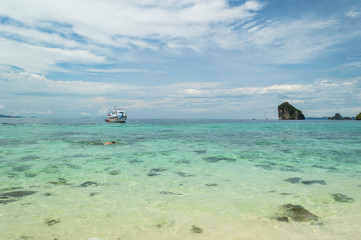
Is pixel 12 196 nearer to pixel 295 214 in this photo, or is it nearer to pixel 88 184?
pixel 88 184

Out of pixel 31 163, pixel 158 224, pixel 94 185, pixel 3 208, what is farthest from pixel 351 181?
pixel 31 163

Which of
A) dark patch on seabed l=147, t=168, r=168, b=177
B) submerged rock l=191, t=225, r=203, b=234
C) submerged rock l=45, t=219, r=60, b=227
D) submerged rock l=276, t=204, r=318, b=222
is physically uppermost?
submerged rock l=276, t=204, r=318, b=222

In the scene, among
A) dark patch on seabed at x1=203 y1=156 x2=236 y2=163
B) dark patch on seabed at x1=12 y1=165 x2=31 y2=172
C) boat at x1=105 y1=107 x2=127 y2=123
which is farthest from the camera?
boat at x1=105 y1=107 x2=127 y2=123

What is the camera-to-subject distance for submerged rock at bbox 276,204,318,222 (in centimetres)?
511

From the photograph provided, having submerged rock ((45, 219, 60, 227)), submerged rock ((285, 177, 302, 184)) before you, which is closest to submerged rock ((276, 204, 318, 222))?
submerged rock ((285, 177, 302, 184))

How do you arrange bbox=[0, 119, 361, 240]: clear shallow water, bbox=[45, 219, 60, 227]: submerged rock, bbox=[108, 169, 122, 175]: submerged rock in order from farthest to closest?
bbox=[108, 169, 122, 175]: submerged rock, bbox=[45, 219, 60, 227]: submerged rock, bbox=[0, 119, 361, 240]: clear shallow water

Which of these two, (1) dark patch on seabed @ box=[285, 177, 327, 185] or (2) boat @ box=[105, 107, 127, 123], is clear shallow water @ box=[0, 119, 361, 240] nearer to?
(1) dark patch on seabed @ box=[285, 177, 327, 185]

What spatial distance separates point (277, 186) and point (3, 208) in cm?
864

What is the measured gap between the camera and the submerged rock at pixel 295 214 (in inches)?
201

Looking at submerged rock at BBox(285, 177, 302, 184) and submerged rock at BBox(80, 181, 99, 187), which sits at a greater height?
submerged rock at BBox(285, 177, 302, 184)

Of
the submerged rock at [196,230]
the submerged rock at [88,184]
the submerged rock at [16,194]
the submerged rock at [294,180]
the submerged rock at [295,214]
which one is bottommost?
the submerged rock at [88,184]

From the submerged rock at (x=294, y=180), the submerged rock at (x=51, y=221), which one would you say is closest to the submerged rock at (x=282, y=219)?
the submerged rock at (x=294, y=180)

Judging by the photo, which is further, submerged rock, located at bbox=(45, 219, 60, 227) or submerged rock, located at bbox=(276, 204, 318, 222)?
submerged rock, located at bbox=(276, 204, 318, 222)

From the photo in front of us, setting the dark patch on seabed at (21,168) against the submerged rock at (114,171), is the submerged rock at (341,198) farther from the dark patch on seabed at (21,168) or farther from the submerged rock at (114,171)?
the dark patch on seabed at (21,168)
